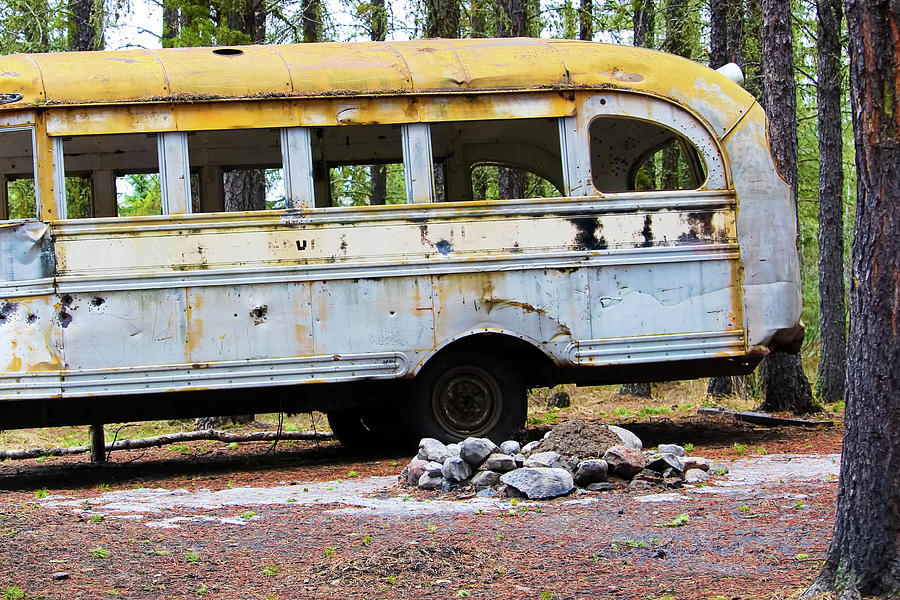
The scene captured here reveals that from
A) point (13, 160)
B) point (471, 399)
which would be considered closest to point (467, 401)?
point (471, 399)

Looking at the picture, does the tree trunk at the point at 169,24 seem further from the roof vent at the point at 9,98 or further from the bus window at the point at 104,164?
the roof vent at the point at 9,98

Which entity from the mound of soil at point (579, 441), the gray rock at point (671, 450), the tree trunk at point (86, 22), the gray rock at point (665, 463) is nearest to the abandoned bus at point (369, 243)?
the mound of soil at point (579, 441)

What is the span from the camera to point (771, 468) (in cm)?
837

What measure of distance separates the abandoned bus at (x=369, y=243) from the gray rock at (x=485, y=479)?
165 centimetres

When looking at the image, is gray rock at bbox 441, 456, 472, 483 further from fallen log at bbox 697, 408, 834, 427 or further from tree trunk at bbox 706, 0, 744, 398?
tree trunk at bbox 706, 0, 744, 398

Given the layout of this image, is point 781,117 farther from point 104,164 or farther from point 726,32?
point 104,164

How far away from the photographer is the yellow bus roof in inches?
353

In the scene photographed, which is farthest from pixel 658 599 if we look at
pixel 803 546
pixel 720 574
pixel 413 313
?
pixel 413 313

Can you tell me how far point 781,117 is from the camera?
11539mm

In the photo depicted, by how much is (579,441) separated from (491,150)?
327cm

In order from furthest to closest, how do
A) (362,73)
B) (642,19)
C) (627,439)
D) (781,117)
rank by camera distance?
(642,19)
(781,117)
(362,73)
(627,439)

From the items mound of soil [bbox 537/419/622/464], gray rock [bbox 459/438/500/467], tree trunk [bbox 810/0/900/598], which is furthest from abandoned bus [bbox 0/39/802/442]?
tree trunk [bbox 810/0/900/598]

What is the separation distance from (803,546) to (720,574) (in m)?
0.70

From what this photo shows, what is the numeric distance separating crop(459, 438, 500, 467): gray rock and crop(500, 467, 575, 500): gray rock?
1.14ft
